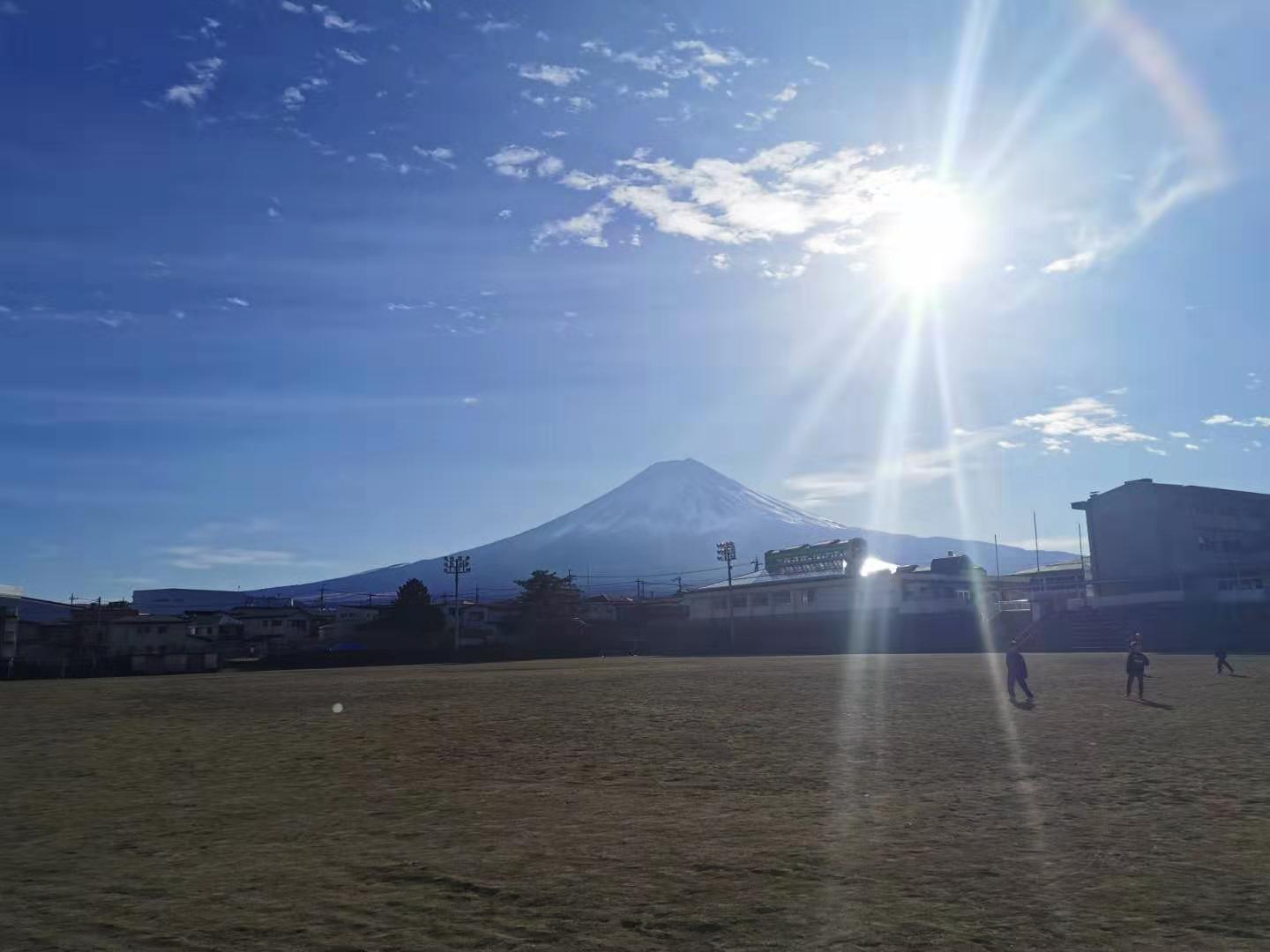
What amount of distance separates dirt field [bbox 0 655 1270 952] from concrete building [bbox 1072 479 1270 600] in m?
55.4

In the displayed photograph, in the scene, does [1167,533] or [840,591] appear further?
[840,591]

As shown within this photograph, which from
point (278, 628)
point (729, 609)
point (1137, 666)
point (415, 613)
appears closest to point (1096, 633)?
point (729, 609)

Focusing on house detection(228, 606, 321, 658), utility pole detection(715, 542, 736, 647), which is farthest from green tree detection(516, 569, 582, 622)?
house detection(228, 606, 321, 658)

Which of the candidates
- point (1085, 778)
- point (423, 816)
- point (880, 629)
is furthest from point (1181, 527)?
point (423, 816)

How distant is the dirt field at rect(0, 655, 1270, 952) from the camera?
6883 millimetres

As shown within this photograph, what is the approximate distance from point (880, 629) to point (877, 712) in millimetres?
51747

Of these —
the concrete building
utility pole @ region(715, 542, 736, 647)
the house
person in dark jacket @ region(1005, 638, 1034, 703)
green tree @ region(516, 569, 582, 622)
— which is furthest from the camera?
green tree @ region(516, 569, 582, 622)

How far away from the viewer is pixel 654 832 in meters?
10.1

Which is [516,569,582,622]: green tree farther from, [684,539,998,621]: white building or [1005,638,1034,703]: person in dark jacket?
[1005,638,1034,703]: person in dark jacket

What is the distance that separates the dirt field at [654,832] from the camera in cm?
688

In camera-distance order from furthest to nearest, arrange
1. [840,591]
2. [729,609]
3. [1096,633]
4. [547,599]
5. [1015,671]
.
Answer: [547,599]
[729,609]
[840,591]
[1096,633]
[1015,671]

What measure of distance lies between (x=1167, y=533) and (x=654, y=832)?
74.6m

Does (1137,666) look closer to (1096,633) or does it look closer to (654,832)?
(654,832)

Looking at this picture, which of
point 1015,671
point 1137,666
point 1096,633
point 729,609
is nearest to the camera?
point 1137,666
